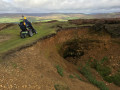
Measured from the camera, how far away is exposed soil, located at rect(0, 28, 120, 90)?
7184 mm

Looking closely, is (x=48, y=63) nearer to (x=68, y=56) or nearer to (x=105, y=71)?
A: (x=105, y=71)

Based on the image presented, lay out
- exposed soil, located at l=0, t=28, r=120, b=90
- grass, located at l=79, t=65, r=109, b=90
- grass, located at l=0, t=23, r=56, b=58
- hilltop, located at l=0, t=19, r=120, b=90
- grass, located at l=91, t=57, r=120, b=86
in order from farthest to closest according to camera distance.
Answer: grass, located at l=91, t=57, r=120, b=86 < grass, located at l=79, t=65, r=109, b=90 < grass, located at l=0, t=23, r=56, b=58 < hilltop, located at l=0, t=19, r=120, b=90 < exposed soil, located at l=0, t=28, r=120, b=90

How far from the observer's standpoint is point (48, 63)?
11367 mm

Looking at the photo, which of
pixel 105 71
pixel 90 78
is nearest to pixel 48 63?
pixel 90 78

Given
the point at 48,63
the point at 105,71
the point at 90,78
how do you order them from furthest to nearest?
1. the point at 105,71
2. the point at 90,78
3. the point at 48,63

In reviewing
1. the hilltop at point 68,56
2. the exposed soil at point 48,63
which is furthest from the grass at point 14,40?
the exposed soil at point 48,63

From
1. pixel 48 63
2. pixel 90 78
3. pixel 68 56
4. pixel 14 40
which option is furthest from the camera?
pixel 68 56

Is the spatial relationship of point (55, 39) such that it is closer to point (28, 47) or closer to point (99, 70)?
point (28, 47)

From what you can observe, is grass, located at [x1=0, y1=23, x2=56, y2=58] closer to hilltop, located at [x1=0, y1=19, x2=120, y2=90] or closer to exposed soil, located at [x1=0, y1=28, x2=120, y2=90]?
hilltop, located at [x1=0, y1=19, x2=120, y2=90]

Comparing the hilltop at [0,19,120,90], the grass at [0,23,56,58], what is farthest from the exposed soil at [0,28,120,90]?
the grass at [0,23,56,58]

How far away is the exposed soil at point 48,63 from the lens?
7184 mm

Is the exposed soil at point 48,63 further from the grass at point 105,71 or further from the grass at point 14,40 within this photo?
the grass at point 14,40

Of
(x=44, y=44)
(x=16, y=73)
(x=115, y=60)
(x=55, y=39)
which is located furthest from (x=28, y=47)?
(x=115, y=60)

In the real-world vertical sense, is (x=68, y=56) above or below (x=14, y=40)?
below
